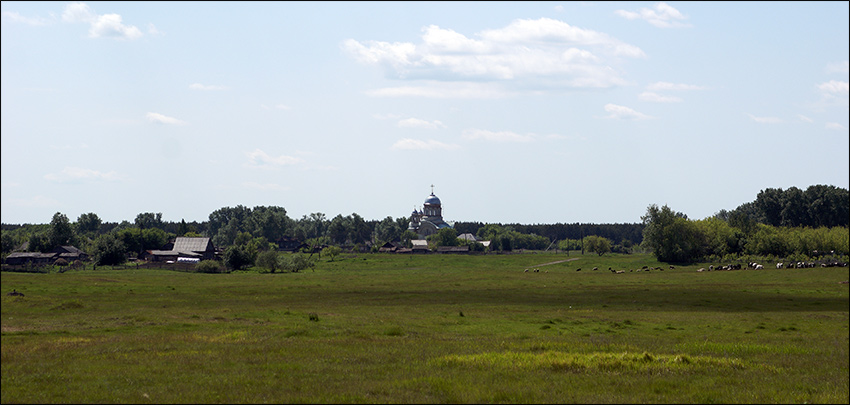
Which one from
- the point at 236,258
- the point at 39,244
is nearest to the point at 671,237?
the point at 236,258

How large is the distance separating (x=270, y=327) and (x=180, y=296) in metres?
34.0

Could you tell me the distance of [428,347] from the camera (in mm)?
36062

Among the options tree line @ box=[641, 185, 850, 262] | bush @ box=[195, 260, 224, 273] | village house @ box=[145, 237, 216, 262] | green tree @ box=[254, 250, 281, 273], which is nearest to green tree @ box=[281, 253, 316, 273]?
green tree @ box=[254, 250, 281, 273]

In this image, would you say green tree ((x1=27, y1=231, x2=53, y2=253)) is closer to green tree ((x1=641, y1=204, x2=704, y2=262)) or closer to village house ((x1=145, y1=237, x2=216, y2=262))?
village house ((x1=145, y1=237, x2=216, y2=262))

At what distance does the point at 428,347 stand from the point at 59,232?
18147 centimetres

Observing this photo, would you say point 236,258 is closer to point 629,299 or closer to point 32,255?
point 32,255

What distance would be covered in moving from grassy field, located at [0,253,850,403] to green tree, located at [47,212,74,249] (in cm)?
12088

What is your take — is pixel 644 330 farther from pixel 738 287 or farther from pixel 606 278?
pixel 606 278

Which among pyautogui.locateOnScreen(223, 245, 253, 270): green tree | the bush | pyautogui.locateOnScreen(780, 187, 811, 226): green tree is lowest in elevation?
the bush

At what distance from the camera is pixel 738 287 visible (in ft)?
272

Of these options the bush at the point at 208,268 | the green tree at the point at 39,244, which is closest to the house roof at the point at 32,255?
the green tree at the point at 39,244

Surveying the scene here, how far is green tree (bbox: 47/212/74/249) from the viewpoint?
18612 cm

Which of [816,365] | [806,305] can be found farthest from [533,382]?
[806,305]

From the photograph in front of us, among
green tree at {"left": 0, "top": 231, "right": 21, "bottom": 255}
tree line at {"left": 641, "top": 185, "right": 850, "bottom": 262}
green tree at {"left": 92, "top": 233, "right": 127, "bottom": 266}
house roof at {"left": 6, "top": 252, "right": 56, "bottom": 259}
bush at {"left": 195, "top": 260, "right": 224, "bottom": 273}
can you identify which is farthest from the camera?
house roof at {"left": 6, "top": 252, "right": 56, "bottom": 259}
